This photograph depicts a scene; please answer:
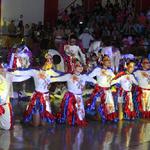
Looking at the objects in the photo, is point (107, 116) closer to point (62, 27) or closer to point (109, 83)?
point (109, 83)

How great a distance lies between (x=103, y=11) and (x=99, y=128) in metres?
13.2

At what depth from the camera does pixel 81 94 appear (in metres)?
12.6

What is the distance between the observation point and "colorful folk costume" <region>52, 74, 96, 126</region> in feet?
40.4

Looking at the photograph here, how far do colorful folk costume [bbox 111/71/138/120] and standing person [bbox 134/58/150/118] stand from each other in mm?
337

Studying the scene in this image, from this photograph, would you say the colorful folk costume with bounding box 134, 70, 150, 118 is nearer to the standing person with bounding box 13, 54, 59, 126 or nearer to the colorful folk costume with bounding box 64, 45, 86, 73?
the standing person with bounding box 13, 54, 59, 126

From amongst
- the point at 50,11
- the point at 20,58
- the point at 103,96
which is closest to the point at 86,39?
the point at 50,11

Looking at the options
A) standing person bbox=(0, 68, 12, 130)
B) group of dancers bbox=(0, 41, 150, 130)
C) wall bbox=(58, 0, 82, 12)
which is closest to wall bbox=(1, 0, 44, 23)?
wall bbox=(58, 0, 82, 12)

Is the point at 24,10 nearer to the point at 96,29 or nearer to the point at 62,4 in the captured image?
the point at 62,4

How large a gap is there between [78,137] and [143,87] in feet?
10.6

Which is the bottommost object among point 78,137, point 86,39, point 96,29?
point 78,137

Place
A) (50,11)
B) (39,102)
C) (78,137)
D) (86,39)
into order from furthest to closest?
(50,11), (86,39), (39,102), (78,137)

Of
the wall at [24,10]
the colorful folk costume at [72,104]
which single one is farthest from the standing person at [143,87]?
the wall at [24,10]

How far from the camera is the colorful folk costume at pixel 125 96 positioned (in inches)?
528

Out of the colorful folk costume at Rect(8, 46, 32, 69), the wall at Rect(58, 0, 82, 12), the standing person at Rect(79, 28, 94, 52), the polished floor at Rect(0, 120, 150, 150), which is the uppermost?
the wall at Rect(58, 0, 82, 12)
